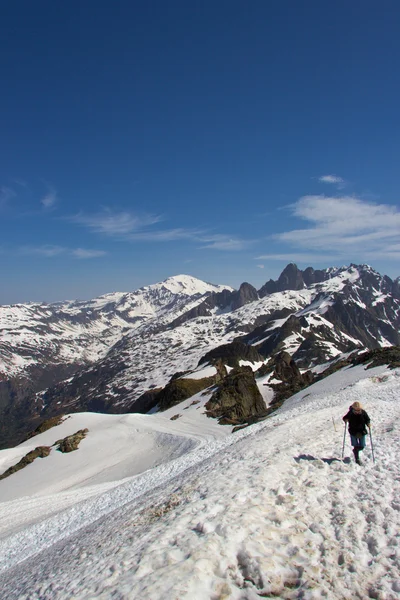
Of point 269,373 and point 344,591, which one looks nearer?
point 344,591

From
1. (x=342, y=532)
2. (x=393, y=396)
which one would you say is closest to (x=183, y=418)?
(x=393, y=396)

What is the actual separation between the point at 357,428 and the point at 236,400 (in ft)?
171

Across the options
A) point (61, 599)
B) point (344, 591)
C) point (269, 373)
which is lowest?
point (269, 373)

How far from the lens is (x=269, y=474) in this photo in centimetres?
1261

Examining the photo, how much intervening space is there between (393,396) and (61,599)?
1174 inches

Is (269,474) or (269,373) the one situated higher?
(269,474)

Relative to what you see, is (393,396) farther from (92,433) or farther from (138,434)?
(92,433)

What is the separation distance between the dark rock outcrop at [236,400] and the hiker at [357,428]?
136 ft

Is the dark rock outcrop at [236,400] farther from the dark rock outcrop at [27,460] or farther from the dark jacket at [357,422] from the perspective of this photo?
the dark jacket at [357,422]

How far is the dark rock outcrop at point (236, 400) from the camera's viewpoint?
57.8 meters

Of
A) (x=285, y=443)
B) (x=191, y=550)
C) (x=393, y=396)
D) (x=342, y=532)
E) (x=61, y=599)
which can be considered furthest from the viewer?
(x=393, y=396)

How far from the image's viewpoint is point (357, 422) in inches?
570

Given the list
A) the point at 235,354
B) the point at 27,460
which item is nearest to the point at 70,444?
the point at 27,460

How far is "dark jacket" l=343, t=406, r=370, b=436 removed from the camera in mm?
14240
